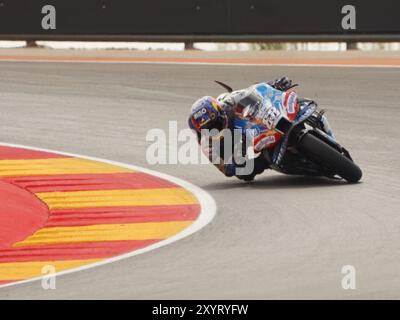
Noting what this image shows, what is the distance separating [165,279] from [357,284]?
1390 mm

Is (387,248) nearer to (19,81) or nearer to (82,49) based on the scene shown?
(19,81)

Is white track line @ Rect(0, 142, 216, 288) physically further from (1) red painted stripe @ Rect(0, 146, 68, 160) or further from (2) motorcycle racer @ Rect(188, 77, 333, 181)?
(2) motorcycle racer @ Rect(188, 77, 333, 181)

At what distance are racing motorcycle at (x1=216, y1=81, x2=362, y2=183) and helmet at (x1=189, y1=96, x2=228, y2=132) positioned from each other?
10.8 inches

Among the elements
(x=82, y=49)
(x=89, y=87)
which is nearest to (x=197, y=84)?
(x=89, y=87)

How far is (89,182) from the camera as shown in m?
13.9

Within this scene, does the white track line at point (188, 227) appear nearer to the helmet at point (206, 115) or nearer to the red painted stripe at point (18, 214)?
the helmet at point (206, 115)

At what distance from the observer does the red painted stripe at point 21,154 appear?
15.3m

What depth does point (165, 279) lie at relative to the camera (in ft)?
31.2
